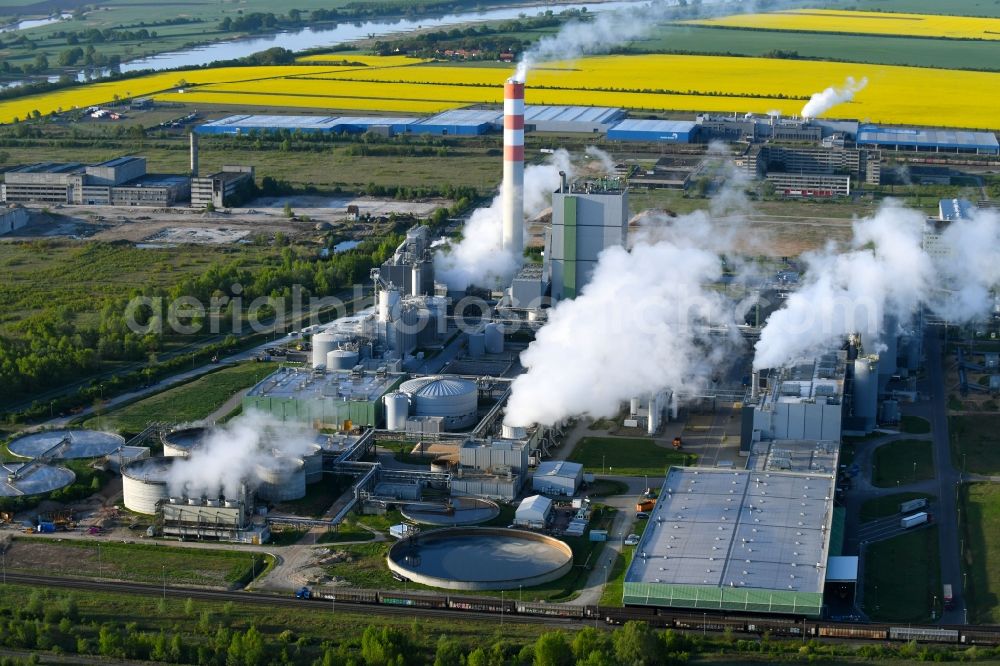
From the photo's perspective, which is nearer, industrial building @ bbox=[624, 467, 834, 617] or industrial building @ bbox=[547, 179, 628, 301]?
industrial building @ bbox=[624, 467, 834, 617]

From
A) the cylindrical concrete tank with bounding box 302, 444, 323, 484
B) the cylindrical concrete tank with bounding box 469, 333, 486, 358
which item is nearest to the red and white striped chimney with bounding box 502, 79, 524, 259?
the cylindrical concrete tank with bounding box 469, 333, 486, 358

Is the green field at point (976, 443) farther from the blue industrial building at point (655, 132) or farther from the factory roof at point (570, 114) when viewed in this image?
the factory roof at point (570, 114)

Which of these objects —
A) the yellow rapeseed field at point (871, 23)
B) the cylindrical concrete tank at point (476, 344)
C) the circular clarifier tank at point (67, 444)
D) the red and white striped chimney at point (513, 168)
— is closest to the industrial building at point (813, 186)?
the red and white striped chimney at point (513, 168)

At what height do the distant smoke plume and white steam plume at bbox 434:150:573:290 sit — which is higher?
the distant smoke plume

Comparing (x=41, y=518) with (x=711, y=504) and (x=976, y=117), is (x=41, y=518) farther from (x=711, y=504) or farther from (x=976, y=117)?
(x=976, y=117)

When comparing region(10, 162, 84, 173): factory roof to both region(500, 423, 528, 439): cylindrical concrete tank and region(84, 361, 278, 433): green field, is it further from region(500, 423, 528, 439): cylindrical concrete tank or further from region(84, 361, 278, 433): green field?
region(500, 423, 528, 439): cylindrical concrete tank

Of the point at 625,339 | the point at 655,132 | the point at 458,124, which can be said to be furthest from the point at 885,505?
the point at 458,124

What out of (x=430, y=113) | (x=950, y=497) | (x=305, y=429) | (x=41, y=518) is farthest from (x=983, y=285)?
(x=430, y=113)
